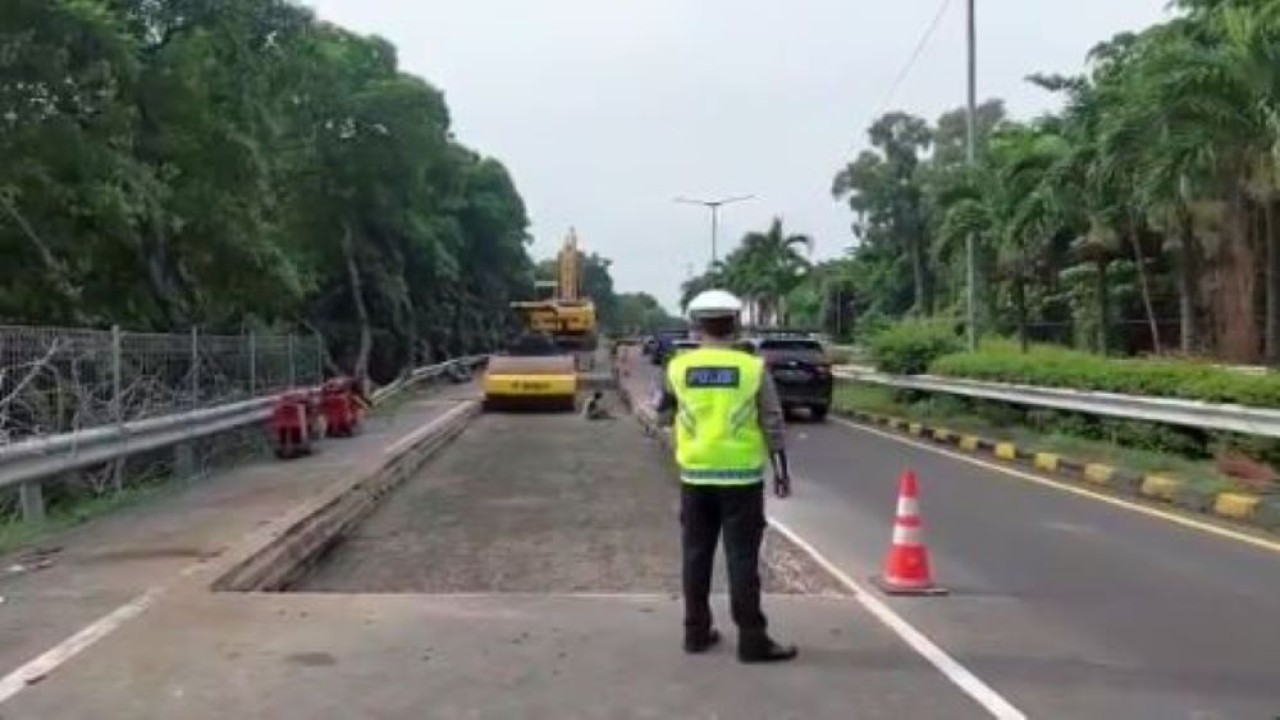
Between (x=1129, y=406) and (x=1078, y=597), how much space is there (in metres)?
10.6

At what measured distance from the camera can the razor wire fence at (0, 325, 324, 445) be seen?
43.4ft

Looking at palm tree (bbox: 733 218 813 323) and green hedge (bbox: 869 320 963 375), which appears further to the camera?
palm tree (bbox: 733 218 813 323)

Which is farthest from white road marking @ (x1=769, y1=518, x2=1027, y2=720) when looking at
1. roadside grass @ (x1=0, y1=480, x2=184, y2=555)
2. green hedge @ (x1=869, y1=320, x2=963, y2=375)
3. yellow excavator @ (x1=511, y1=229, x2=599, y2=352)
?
yellow excavator @ (x1=511, y1=229, x2=599, y2=352)

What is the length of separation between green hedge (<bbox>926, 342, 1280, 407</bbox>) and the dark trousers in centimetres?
1019

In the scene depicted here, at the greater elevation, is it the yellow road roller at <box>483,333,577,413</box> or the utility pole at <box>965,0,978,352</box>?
the utility pole at <box>965,0,978,352</box>

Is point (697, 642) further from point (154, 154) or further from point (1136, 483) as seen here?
point (154, 154)

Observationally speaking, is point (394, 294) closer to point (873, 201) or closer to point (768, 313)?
point (873, 201)

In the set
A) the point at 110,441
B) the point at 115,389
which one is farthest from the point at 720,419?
the point at 115,389

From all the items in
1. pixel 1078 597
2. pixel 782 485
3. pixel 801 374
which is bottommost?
pixel 1078 597

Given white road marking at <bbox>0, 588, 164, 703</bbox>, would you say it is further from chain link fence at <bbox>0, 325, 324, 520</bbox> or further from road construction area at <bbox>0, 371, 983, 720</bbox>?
chain link fence at <bbox>0, 325, 324, 520</bbox>

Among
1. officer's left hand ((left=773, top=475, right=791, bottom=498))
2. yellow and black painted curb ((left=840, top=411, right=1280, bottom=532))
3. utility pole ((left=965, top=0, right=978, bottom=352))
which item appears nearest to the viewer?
officer's left hand ((left=773, top=475, right=791, bottom=498))

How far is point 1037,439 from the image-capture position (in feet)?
74.2

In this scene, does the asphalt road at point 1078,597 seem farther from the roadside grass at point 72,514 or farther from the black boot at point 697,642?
the roadside grass at point 72,514

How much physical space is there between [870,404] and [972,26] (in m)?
8.16
